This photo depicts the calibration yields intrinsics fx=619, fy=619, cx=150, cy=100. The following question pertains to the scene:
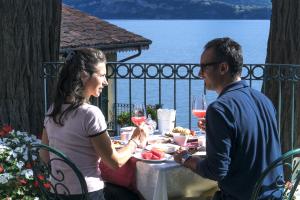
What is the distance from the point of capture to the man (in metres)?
3.17

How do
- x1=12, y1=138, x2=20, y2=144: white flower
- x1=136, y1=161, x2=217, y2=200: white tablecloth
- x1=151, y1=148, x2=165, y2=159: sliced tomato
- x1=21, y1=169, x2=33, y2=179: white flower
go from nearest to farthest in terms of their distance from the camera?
x1=136, y1=161, x2=217, y2=200: white tablecloth
x1=151, y1=148, x2=165, y2=159: sliced tomato
x1=21, y1=169, x2=33, y2=179: white flower
x1=12, y1=138, x2=20, y2=144: white flower

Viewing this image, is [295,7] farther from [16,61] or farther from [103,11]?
[103,11]

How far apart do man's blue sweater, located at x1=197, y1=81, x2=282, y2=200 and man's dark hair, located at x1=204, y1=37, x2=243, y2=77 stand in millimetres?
84

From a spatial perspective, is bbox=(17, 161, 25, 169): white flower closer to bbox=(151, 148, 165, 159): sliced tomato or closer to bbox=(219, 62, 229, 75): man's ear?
bbox=(151, 148, 165, 159): sliced tomato

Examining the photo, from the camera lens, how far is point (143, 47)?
864 inches

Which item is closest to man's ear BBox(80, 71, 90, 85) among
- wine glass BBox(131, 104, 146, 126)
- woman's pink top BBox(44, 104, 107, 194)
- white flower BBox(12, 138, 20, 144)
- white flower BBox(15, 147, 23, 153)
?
woman's pink top BBox(44, 104, 107, 194)

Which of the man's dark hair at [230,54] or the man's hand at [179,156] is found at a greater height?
the man's dark hair at [230,54]

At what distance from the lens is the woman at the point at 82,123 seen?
11.3 feet

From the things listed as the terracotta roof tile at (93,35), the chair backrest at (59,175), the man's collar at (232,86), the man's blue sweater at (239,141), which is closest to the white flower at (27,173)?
the chair backrest at (59,175)

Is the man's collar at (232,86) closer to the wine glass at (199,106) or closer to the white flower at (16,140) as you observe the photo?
the wine glass at (199,106)

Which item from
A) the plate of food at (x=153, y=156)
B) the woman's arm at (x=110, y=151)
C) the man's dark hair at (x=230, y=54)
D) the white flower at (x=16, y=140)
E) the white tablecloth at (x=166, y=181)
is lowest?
the white flower at (x=16, y=140)

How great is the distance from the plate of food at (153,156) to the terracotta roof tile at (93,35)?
12410 millimetres

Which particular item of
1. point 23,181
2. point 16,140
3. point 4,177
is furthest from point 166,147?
point 16,140

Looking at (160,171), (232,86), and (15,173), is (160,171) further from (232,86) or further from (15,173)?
(15,173)
